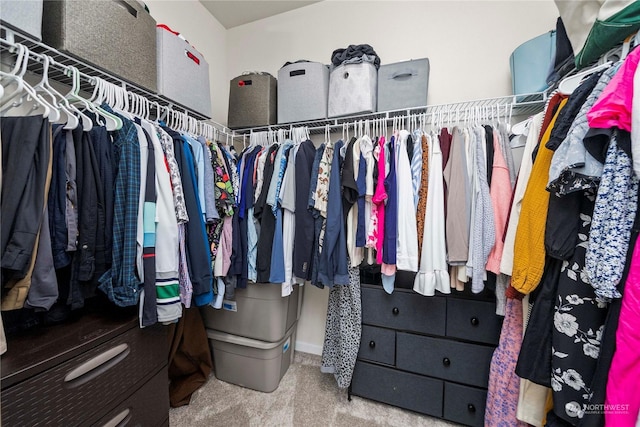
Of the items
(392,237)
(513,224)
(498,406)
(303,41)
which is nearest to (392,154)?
(392,237)

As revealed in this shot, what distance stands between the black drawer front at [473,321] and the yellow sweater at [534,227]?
0.44 m

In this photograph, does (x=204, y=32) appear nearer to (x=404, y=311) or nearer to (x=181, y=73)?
(x=181, y=73)

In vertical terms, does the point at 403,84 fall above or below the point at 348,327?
above

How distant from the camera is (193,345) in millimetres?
1507

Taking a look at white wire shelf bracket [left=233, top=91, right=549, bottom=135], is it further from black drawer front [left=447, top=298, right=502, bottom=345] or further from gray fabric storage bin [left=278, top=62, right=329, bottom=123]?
black drawer front [left=447, top=298, right=502, bottom=345]

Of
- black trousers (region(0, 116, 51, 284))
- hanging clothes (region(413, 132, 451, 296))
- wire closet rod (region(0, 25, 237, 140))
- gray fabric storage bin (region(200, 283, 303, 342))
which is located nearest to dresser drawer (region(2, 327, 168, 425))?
black trousers (region(0, 116, 51, 284))

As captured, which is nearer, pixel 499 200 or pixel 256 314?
pixel 499 200

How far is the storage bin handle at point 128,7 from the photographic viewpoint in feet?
3.17

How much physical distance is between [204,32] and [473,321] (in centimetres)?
A: 274

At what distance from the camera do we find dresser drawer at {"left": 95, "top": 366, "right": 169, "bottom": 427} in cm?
79

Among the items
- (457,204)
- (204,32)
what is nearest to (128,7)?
(204,32)

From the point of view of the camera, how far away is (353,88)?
141cm

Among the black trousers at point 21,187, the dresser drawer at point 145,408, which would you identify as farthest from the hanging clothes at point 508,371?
the black trousers at point 21,187

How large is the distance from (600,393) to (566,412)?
5.8 inches
